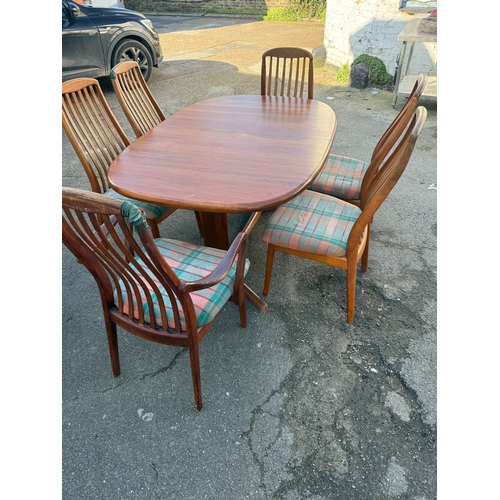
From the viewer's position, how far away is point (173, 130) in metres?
2.39

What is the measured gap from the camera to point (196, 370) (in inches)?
62.2

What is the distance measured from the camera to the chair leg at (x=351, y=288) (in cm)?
192

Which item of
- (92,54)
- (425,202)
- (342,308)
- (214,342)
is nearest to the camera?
(214,342)

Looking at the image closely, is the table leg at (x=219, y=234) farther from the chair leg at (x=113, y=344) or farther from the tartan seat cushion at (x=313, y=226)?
the chair leg at (x=113, y=344)

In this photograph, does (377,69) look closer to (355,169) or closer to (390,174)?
(355,169)

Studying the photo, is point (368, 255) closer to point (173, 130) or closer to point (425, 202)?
point (425, 202)

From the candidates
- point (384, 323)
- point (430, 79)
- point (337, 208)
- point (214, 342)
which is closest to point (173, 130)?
point (337, 208)

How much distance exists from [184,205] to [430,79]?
4.87m

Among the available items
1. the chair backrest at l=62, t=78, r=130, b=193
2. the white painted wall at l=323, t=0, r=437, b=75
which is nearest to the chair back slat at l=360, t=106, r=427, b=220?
the chair backrest at l=62, t=78, r=130, b=193

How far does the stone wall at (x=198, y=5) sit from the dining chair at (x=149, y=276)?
12065mm

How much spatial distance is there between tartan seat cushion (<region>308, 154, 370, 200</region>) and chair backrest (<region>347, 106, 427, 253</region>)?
0.47 meters

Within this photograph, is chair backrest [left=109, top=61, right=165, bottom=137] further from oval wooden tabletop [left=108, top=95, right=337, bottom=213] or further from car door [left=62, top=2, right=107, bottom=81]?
car door [left=62, top=2, right=107, bottom=81]

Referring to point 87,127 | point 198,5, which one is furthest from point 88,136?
point 198,5

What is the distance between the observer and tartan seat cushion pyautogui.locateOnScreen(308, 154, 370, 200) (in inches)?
93.6
